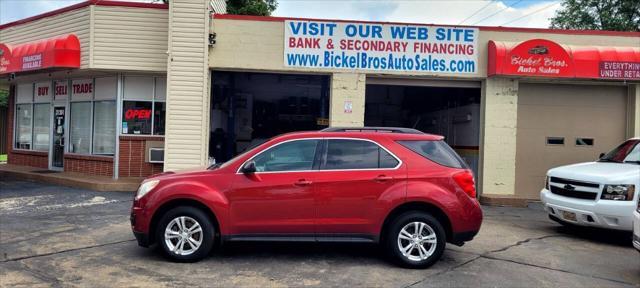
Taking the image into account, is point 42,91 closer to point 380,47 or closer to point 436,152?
point 380,47

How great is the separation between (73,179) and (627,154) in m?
13.0

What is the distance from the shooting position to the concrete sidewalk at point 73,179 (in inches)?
512

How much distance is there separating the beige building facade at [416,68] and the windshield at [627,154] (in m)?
3.49

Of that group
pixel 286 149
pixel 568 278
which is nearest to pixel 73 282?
pixel 286 149

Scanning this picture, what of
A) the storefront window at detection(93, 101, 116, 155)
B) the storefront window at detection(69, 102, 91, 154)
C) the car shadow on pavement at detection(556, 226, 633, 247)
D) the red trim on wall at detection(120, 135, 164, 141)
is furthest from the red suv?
the storefront window at detection(69, 102, 91, 154)

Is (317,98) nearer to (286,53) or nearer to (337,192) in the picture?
(286,53)

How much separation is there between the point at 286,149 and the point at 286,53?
6.72m

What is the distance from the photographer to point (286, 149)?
21.2 feet

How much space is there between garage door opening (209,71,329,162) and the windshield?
753 cm

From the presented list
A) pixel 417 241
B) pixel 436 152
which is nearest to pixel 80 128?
pixel 436 152

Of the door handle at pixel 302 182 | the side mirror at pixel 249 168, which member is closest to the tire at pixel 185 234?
the side mirror at pixel 249 168

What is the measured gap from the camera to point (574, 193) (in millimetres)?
8281

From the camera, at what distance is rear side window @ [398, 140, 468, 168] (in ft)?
21.2

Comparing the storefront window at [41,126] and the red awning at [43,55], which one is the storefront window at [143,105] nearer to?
the red awning at [43,55]
